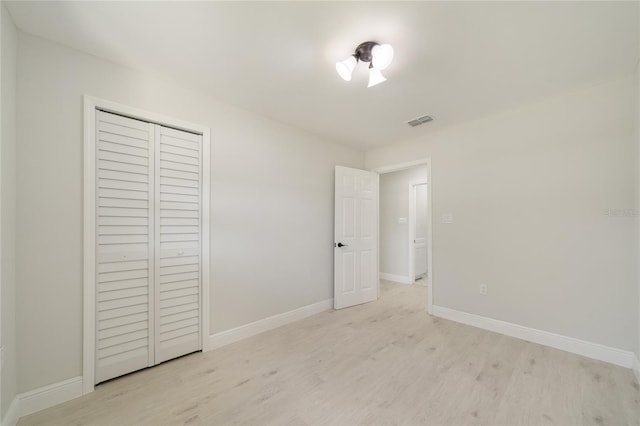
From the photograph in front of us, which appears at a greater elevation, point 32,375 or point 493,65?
point 493,65

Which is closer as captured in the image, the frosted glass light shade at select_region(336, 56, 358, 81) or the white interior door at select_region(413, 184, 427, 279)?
the frosted glass light shade at select_region(336, 56, 358, 81)

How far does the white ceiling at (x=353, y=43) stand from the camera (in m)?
1.48

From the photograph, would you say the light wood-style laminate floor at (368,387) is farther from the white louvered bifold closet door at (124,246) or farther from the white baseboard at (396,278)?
the white baseboard at (396,278)

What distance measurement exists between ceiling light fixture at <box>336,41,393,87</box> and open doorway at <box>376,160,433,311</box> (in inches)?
128

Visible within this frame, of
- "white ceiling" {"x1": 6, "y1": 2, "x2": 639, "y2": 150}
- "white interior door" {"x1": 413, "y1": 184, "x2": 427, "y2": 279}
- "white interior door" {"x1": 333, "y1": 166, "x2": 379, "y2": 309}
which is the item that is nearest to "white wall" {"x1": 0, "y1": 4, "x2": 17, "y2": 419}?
"white ceiling" {"x1": 6, "y1": 2, "x2": 639, "y2": 150}

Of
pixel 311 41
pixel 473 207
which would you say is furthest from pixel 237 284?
pixel 473 207

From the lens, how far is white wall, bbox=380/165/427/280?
5.14 metres

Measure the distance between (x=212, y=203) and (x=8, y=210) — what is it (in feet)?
4.19

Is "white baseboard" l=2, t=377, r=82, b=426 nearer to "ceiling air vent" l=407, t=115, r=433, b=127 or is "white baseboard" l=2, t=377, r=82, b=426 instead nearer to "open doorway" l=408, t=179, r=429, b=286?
"ceiling air vent" l=407, t=115, r=433, b=127

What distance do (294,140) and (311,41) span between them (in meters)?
1.55

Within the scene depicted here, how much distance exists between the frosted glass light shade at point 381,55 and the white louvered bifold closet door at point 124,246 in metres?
1.94

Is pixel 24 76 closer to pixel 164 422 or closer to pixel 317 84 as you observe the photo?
pixel 317 84

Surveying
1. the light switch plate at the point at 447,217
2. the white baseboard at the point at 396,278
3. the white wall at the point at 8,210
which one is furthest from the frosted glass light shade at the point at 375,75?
the white baseboard at the point at 396,278

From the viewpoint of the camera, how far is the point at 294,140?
321cm
